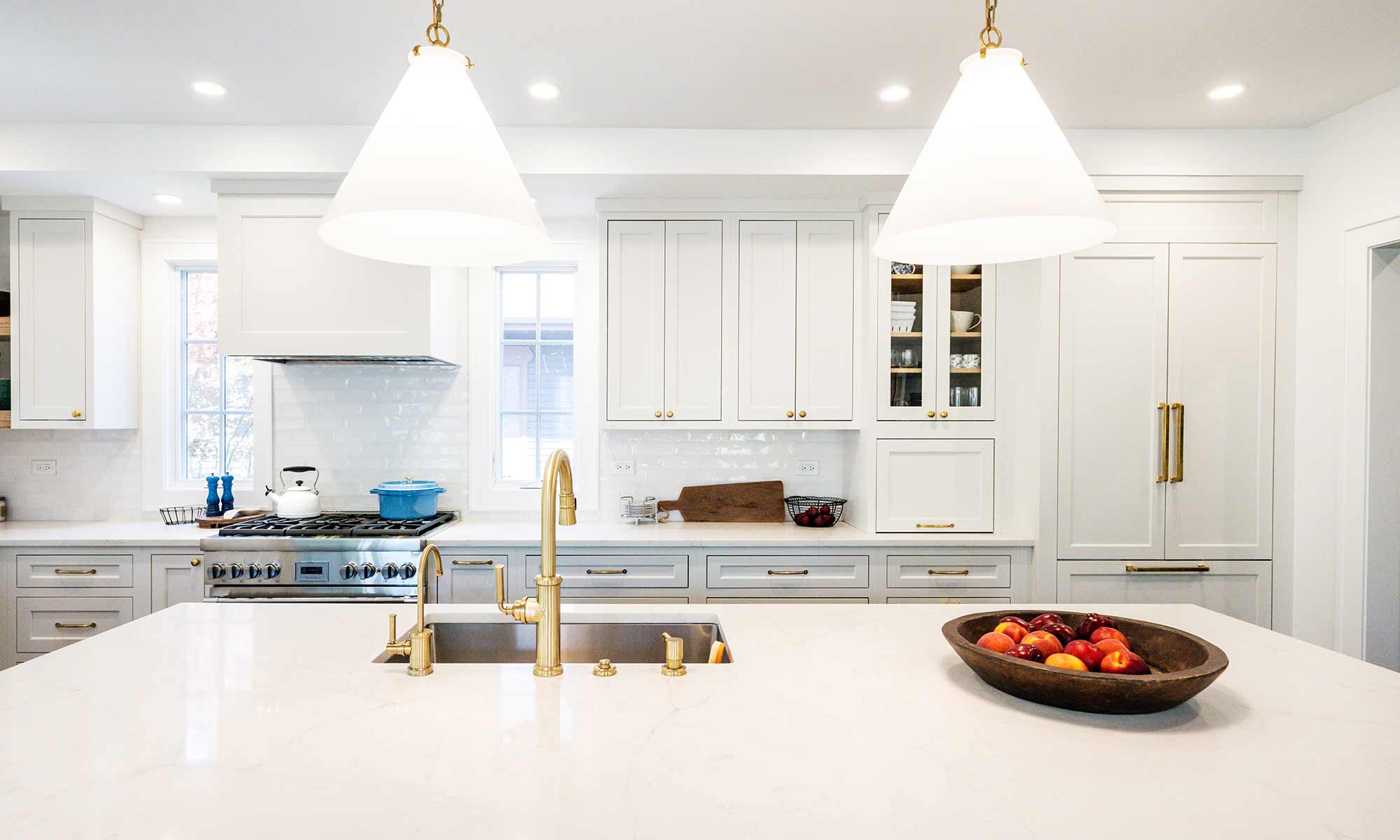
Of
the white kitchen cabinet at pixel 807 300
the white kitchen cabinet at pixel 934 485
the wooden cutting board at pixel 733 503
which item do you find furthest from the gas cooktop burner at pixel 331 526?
the white kitchen cabinet at pixel 934 485

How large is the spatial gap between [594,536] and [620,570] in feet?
0.61

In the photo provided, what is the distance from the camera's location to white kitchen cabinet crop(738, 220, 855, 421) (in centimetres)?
347

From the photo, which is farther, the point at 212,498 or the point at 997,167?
the point at 212,498

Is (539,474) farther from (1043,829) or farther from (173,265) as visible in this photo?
(1043,829)

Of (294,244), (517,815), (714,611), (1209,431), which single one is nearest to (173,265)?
(294,244)

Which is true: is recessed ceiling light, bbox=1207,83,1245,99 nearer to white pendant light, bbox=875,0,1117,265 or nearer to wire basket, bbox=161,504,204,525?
white pendant light, bbox=875,0,1117,265

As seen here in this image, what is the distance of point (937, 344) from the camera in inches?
131

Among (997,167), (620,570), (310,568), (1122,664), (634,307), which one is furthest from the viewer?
(634,307)

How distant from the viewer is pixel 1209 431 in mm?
3135

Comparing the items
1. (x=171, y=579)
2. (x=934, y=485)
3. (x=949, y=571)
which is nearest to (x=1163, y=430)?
(x=934, y=485)

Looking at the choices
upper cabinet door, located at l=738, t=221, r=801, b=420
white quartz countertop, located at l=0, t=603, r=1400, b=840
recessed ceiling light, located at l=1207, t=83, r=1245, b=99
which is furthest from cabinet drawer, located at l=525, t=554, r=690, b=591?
recessed ceiling light, located at l=1207, t=83, r=1245, b=99

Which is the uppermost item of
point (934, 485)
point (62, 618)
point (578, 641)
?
point (934, 485)

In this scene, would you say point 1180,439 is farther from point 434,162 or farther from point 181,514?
point 181,514

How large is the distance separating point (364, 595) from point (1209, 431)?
3.58 metres
